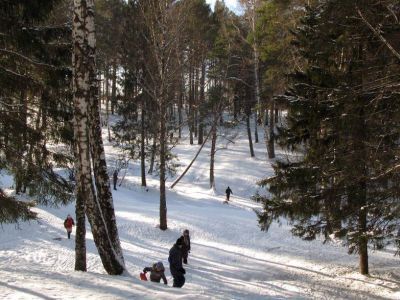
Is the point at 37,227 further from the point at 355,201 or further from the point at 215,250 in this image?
the point at 355,201

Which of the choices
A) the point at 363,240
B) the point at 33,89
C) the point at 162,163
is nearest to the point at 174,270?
the point at 363,240

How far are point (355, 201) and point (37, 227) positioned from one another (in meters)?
13.1

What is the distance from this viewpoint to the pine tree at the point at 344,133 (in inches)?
343

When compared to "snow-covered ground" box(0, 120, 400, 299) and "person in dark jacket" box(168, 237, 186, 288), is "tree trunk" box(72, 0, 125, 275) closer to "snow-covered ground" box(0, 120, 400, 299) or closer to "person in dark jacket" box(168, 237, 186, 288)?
"snow-covered ground" box(0, 120, 400, 299)

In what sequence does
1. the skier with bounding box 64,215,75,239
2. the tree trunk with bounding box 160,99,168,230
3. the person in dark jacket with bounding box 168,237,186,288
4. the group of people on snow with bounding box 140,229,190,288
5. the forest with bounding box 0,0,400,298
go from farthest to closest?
the tree trunk with bounding box 160,99,168,230, the skier with bounding box 64,215,75,239, the person in dark jacket with bounding box 168,237,186,288, the group of people on snow with bounding box 140,229,190,288, the forest with bounding box 0,0,400,298

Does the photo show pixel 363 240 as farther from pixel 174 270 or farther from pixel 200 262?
pixel 200 262

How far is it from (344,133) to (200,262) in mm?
7185

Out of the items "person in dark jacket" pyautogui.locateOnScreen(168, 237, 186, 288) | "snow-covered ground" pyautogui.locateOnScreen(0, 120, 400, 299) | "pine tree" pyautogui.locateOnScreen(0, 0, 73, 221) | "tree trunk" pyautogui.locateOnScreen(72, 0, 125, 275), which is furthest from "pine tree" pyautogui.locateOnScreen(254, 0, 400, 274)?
"pine tree" pyautogui.locateOnScreen(0, 0, 73, 221)

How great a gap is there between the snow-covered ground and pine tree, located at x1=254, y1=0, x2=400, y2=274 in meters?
1.49

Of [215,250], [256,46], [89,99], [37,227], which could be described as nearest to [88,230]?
[37,227]

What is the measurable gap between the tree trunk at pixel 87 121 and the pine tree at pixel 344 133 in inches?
185

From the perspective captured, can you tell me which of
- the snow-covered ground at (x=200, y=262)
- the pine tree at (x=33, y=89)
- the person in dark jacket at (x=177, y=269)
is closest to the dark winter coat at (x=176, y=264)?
the person in dark jacket at (x=177, y=269)

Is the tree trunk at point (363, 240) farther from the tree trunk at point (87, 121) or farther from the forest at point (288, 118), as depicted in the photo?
the tree trunk at point (87, 121)

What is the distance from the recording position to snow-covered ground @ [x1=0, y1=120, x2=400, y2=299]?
8258 mm
